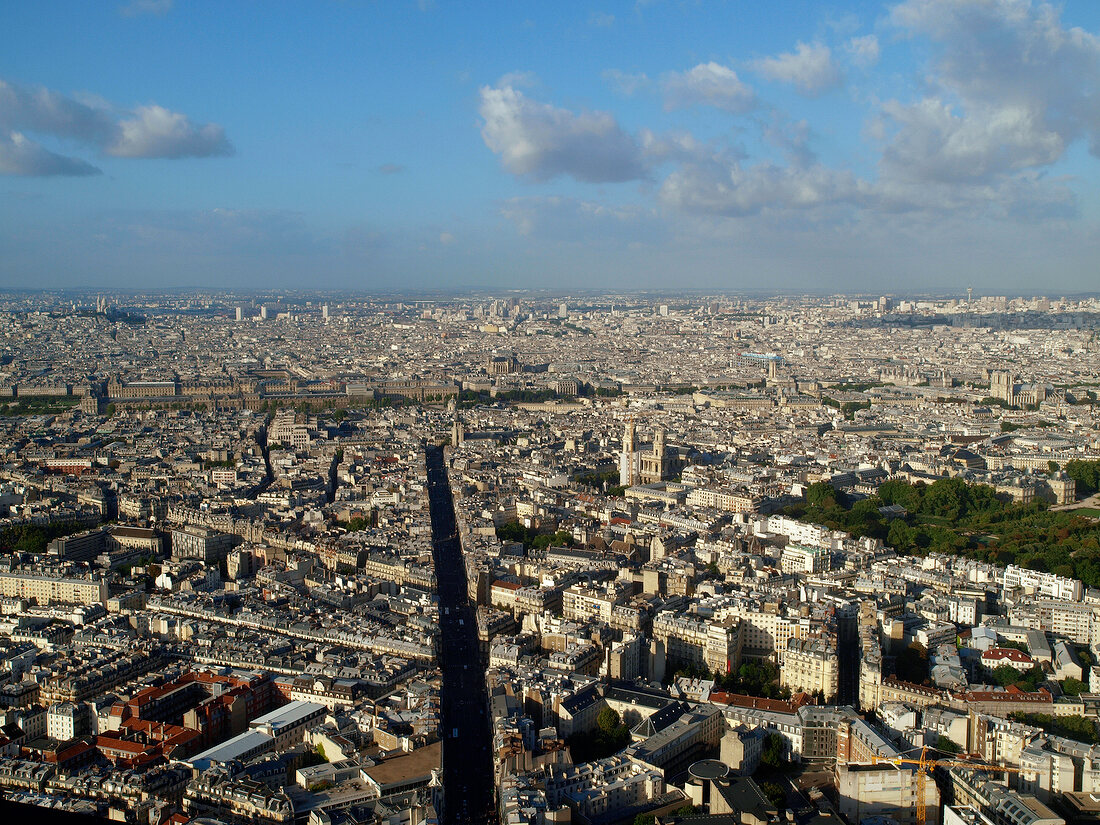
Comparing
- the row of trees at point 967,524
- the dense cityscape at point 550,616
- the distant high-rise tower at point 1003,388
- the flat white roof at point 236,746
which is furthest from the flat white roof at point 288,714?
the distant high-rise tower at point 1003,388

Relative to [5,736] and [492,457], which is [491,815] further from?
[492,457]

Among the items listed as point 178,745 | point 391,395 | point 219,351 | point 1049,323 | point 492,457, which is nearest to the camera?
point 178,745

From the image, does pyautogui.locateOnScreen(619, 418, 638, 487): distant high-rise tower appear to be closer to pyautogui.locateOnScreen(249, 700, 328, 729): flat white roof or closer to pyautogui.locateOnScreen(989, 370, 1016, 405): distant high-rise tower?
pyautogui.locateOnScreen(249, 700, 328, 729): flat white roof

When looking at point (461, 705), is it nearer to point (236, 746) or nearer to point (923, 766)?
point (236, 746)

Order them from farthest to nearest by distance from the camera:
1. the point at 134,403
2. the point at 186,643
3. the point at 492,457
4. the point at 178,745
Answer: the point at 134,403 < the point at 492,457 < the point at 186,643 < the point at 178,745

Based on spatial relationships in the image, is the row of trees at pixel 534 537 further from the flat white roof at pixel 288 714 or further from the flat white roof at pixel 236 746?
the flat white roof at pixel 236 746

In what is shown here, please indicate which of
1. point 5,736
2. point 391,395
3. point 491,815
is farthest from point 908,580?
point 391,395

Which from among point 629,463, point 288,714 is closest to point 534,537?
point 629,463
